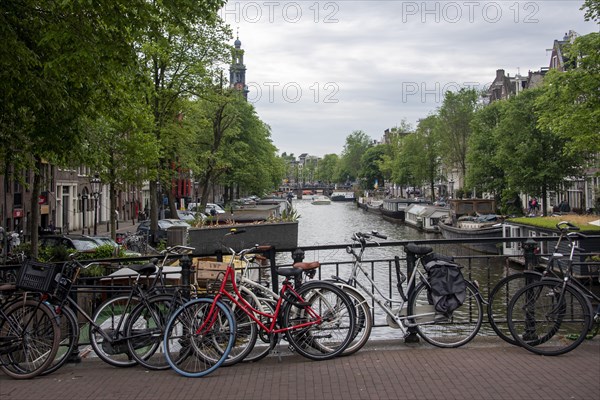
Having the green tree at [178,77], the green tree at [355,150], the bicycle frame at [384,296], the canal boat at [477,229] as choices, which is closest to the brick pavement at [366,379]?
the bicycle frame at [384,296]

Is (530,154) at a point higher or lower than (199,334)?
higher

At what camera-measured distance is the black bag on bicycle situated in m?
7.41

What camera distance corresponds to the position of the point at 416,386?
6.14 m

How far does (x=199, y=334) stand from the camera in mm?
6914

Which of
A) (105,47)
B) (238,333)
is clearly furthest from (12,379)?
(105,47)

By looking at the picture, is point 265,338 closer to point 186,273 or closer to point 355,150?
point 186,273

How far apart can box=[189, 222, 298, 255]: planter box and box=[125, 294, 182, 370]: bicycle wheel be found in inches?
928

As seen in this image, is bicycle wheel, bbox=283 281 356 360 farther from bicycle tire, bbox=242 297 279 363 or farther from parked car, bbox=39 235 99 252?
parked car, bbox=39 235 99 252

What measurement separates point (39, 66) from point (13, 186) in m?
30.4

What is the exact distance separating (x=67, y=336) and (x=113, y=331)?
20.8 inches

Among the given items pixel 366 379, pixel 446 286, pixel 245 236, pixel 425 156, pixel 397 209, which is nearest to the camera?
pixel 366 379

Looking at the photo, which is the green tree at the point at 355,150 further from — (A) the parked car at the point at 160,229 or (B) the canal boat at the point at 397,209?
(A) the parked car at the point at 160,229

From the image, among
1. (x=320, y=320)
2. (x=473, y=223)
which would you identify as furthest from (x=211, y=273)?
(x=473, y=223)

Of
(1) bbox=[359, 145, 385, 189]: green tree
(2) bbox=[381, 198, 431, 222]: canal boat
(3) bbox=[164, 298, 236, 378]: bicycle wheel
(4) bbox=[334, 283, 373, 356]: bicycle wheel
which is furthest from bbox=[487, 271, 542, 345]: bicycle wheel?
(1) bbox=[359, 145, 385, 189]: green tree
